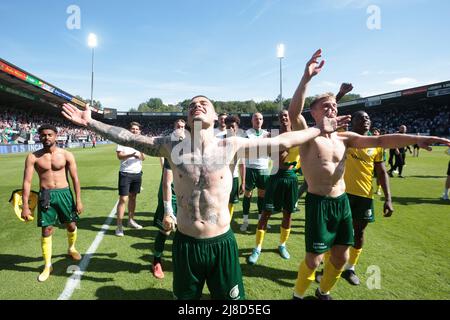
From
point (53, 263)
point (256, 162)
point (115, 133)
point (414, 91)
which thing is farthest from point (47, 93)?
point (414, 91)

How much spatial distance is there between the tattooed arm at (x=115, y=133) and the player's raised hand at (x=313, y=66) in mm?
1680

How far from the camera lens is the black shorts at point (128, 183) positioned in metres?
6.11

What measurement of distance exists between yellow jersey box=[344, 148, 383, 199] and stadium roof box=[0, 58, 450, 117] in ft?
94.4

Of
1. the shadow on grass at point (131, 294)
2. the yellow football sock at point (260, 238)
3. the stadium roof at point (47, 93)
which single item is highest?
the stadium roof at point (47, 93)

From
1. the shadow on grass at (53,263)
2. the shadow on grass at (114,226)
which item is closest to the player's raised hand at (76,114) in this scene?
the shadow on grass at (53,263)

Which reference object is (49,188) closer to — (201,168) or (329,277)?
(201,168)

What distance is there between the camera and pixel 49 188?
4484 millimetres

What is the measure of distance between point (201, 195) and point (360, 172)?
312 centimetres

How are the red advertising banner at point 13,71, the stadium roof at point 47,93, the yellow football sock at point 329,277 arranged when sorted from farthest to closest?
1. the stadium roof at point 47,93
2. the red advertising banner at point 13,71
3. the yellow football sock at point 329,277

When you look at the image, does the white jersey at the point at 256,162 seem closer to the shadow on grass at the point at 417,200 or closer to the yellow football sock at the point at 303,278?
the yellow football sock at the point at 303,278

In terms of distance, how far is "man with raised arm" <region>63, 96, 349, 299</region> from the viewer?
235 centimetres

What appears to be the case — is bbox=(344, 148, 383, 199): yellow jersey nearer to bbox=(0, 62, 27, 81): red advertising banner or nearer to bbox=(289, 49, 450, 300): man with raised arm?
bbox=(289, 49, 450, 300): man with raised arm
